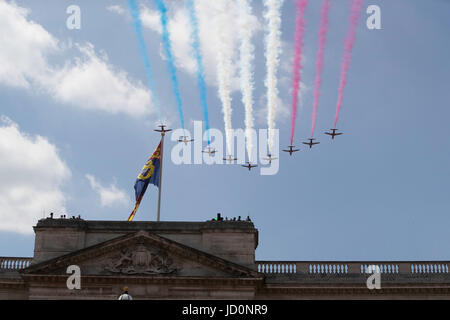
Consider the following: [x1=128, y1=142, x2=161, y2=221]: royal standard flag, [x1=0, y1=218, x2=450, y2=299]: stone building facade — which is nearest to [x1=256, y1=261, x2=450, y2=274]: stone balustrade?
[x1=0, y1=218, x2=450, y2=299]: stone building facade

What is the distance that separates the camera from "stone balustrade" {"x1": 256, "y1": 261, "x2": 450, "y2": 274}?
49.2 meters

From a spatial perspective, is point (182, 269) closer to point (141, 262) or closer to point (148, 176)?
point (141, 262)

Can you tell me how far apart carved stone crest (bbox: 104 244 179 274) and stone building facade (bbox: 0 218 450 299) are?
0.06 meters

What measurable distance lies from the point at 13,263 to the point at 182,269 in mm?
11136

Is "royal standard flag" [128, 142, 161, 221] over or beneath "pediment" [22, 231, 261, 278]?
over

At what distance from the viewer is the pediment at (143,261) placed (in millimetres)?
47438

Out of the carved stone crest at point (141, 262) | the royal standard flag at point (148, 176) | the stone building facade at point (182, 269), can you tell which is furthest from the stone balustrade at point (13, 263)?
the royal standard flag at point (148, 176)

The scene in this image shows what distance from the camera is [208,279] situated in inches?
1860

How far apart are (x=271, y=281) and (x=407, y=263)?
889cm

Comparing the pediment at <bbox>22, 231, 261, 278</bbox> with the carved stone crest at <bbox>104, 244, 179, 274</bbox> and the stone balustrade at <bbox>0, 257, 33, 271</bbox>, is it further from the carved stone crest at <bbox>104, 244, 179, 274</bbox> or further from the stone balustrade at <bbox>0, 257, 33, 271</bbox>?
the stone balustrade at <bbox>0, 257, 33, 271</bbox>

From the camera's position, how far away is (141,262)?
47.9 metres

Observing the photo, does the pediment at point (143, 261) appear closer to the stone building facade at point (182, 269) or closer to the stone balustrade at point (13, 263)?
the stone building facade at point (182, 269)
